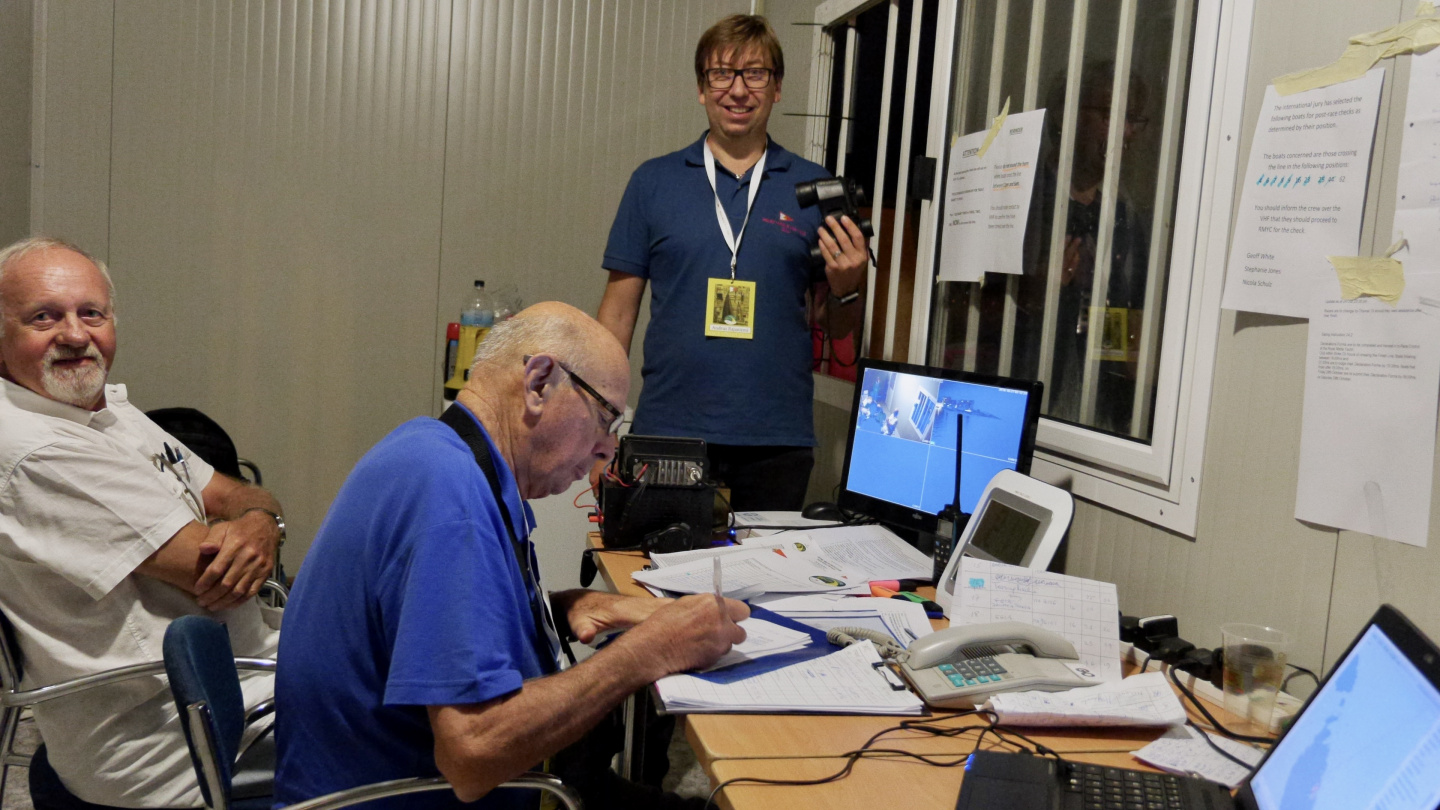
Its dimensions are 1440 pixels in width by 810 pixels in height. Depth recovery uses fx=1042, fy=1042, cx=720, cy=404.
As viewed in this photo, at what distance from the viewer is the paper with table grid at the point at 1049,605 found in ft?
5.14

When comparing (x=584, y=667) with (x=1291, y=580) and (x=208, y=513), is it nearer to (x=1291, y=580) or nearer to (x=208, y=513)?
(x=1291, y=580)

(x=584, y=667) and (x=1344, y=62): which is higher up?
(x=1344, y=62)

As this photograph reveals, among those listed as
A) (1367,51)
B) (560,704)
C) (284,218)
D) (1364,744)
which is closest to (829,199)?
(1367,51)

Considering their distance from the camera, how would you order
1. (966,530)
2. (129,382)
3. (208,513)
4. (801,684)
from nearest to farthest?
(801,684) < (966,530) < (208,513) < (129,382)

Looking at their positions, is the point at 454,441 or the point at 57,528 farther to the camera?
the point at 57,528

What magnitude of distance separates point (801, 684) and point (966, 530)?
645 millimetres

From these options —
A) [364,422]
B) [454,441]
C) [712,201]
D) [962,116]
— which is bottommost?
[364,422]

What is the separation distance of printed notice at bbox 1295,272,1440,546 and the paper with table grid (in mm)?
314

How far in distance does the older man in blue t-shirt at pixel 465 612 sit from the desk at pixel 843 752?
157 millimetres

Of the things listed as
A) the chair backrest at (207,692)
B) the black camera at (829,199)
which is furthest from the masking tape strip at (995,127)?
the chair backrest at (207,692)

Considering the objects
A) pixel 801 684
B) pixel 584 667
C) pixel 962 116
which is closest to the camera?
pixel 584 667

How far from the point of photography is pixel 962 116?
270cm

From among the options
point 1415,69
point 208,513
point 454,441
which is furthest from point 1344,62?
point 208,513

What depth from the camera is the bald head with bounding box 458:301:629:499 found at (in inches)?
56.1
